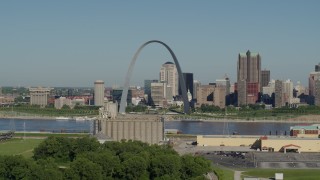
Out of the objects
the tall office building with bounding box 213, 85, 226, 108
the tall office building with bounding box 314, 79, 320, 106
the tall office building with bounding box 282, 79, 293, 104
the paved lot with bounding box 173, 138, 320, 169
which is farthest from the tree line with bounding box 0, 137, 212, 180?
the tall office building with bounding box 282, 79, 293, 104

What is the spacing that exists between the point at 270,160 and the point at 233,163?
2.33 metres

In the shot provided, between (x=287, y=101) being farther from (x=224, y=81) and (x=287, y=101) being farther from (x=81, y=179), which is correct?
(x=81, y=179)

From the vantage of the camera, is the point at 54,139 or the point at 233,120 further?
the point at 233,120

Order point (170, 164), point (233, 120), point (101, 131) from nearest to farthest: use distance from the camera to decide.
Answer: point (170, 164)
point (101, 131)
point (233, 120)

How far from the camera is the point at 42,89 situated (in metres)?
115

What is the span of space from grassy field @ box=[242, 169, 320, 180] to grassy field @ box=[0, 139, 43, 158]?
12.1 m

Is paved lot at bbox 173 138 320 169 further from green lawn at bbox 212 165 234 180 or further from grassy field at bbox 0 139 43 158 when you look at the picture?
grassy field at bbox 0 139 43 158

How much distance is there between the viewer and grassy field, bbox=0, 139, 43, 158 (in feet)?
125

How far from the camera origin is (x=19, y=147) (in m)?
42.4

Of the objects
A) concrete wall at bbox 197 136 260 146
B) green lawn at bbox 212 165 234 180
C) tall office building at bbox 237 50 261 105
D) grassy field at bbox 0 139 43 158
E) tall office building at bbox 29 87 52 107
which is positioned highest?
tall office building at bbox 237 50 261 105

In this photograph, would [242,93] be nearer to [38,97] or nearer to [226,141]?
[38,97]

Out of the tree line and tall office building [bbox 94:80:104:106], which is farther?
tall office building [bbox 94:80:104:106]

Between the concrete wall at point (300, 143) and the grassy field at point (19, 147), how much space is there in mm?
14731

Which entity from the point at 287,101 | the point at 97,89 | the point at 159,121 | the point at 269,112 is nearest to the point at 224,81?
the point at 287,101
